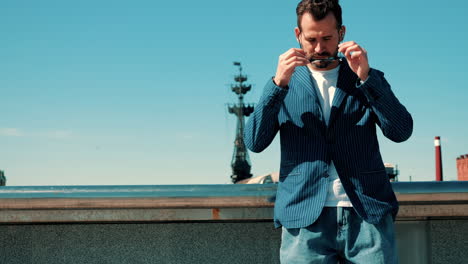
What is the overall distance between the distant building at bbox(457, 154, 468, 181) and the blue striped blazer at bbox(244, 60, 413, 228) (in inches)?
1435

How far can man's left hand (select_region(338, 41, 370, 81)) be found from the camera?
6.15ft

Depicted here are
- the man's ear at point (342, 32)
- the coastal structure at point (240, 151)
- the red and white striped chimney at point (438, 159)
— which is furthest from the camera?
the coastal structure at point (240, 151)

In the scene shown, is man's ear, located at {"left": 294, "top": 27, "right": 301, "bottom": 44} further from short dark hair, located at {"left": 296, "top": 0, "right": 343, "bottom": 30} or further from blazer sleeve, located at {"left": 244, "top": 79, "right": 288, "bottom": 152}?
blazer sleeve, located at {"left": 244, "top": 79, "right": 288, "bottom": 152}

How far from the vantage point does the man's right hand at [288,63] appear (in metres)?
1.91

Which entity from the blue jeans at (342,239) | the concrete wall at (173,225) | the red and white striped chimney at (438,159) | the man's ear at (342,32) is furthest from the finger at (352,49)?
the red and white striped chimney at (438,159)

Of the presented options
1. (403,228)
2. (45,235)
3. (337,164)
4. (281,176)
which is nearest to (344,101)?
(337,164)

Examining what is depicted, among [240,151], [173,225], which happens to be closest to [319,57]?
[173,225]

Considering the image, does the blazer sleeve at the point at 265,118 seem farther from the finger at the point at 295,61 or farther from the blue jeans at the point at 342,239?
the blue jeans at the point at 342,239

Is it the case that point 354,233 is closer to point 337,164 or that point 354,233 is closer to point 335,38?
point 337,164

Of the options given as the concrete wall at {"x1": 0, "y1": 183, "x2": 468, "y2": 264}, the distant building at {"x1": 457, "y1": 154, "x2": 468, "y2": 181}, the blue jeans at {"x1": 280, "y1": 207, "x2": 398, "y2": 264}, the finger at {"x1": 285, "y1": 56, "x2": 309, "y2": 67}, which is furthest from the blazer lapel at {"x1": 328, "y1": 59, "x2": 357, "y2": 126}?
the distant building at {"x1": 457, "y1": 154, "x2": 468, "y2": 181}

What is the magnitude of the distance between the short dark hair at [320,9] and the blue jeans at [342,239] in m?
0.72

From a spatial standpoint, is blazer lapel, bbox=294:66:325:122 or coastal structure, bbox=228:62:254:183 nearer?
blazer lapel, bbox=294:66:325:122

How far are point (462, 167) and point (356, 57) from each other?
124 feet

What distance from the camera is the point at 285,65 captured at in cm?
193
